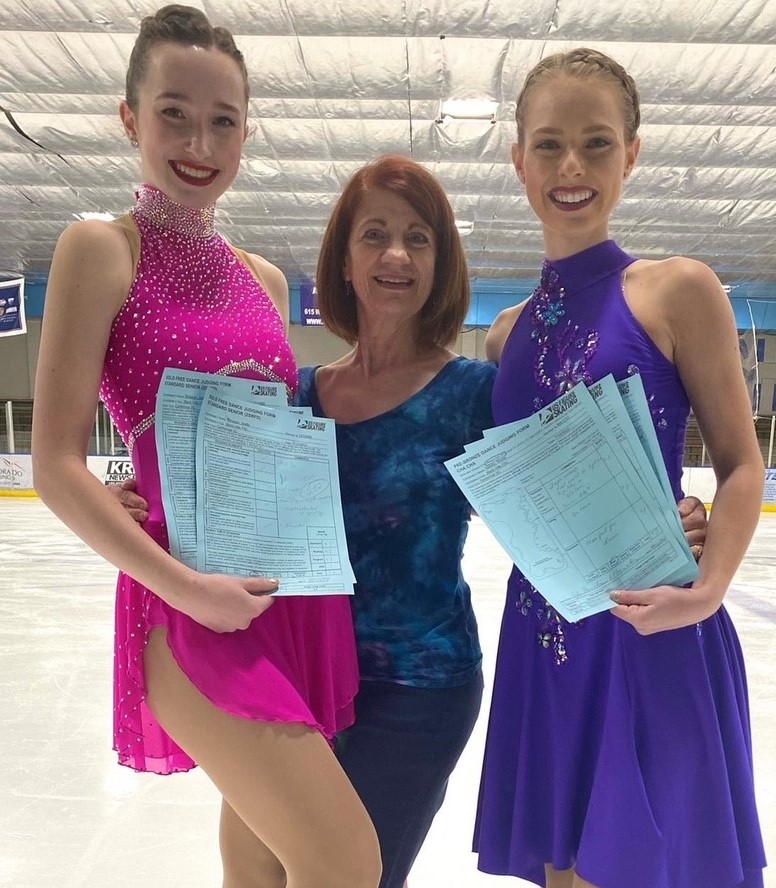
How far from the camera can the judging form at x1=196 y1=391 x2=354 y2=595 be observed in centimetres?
85

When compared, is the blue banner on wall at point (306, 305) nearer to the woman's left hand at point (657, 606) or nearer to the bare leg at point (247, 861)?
the bare leg at point (247, 861)

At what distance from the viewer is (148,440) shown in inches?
36.5

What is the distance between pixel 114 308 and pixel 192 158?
8.8 inches

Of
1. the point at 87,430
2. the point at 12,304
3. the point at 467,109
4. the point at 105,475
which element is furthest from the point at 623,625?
the point at 12,304

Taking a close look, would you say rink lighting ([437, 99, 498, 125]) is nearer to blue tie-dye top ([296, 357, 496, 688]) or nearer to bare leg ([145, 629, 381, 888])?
blue tie-dye top ([296, 357, 496, 688])

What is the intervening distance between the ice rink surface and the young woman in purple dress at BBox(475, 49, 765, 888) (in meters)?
0.93

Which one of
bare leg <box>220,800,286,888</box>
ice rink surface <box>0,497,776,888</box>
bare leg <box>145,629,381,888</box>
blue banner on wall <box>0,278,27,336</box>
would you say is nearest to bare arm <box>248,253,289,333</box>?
bare leg <box>145,629,381,888</box>

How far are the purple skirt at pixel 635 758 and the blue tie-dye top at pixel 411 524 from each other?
0.40ft

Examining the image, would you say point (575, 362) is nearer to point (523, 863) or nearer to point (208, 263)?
point (208, 263)

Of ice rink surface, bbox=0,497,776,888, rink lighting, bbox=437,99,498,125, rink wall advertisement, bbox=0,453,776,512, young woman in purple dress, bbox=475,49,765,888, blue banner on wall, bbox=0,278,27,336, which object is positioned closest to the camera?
young woman in purple dress, bbox=475,49,765,888

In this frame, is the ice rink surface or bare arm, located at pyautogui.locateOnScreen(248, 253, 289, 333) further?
the ice rink surface

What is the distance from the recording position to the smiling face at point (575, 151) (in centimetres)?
98

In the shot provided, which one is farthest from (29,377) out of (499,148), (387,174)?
(387,174)

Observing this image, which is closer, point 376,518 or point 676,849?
point 676,849
